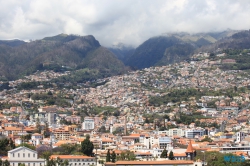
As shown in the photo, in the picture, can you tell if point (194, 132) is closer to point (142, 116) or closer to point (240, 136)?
point (240, 136)

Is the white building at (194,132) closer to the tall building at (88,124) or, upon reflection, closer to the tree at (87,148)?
the tall building at (88,124)

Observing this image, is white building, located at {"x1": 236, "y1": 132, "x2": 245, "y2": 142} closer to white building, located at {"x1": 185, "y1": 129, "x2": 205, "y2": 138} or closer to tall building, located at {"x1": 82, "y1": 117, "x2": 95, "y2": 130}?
white building, located at {"x1": 185, "y1": 129, "x2": 205, "y2": 138}

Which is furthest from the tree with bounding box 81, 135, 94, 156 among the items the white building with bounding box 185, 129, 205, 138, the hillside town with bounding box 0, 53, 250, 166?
the white building with bounding box 185, 129, 205, 138

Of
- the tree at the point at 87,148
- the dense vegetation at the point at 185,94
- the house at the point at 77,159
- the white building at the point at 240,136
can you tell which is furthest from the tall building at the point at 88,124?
the house at the point at 77,159

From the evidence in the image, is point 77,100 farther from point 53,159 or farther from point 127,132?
point 53,159

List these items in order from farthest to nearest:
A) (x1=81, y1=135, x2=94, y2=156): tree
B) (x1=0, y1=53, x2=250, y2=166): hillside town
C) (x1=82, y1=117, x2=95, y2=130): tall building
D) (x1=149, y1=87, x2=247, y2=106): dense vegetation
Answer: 1. (x1=149, y1=87, x2=247, y2=106): dense vegetation
2. (x1=82, y1=117, x2=95, y2=130): tall building
3. (x1=0, y1=53, x2=250, y2=166): hillside town
4. (x1=81, y1=135, x2=94, y2=156): tree

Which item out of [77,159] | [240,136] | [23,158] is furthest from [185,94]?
[23,158]
